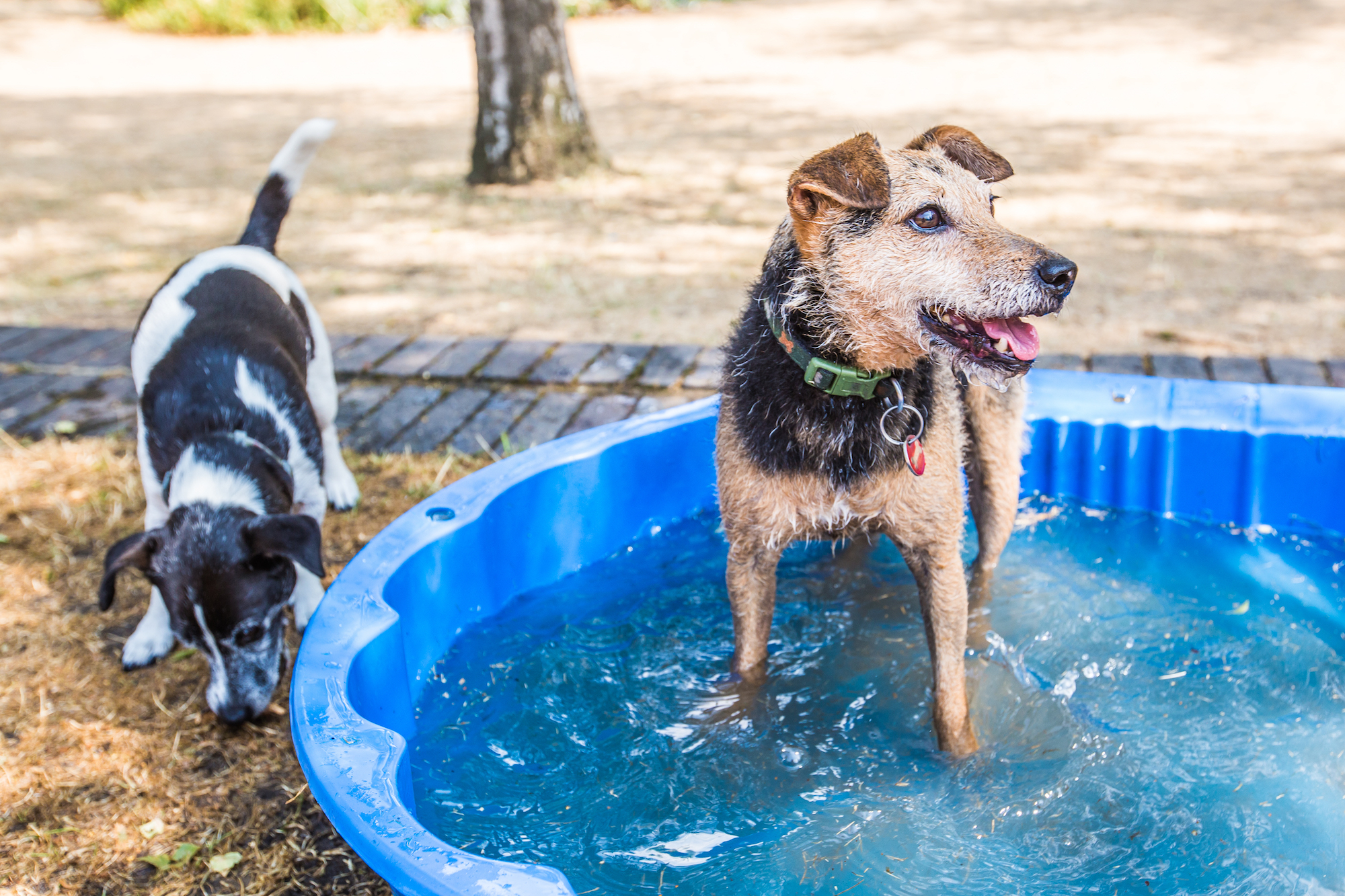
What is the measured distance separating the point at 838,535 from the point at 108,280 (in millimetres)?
6442

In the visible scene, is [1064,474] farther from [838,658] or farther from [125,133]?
[125,133]

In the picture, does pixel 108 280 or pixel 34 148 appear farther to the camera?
A: pixel 34 148

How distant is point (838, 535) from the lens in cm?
336

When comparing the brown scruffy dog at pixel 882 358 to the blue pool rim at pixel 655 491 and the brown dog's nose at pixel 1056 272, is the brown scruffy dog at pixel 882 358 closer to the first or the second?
the brown dog's nose at pixel 1056 272

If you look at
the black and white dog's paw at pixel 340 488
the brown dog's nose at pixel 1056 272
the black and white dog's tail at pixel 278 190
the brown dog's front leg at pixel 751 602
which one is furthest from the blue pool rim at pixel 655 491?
the brown dog's nose at pixel 1056 272

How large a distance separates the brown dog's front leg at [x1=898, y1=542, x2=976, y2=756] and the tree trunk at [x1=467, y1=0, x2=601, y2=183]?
21.7ft

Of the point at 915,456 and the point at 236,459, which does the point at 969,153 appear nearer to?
the point at 915,456

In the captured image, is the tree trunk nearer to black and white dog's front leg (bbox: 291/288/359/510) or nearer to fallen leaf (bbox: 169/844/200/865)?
black and white dog's front leg (bbox: 291/288/359/510)

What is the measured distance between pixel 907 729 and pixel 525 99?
6.81 meters

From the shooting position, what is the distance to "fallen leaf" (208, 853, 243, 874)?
120 inches

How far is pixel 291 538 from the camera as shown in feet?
10.9

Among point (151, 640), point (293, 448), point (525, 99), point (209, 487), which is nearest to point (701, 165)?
point (525, 99)

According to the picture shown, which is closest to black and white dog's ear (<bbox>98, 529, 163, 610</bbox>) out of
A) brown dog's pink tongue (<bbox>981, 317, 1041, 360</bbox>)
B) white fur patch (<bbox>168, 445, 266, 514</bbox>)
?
white fur patch (<bbox>168, 445, 266, 514</bbox>)

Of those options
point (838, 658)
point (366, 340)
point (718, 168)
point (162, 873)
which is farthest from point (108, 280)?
point (838, 658)
